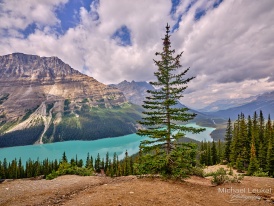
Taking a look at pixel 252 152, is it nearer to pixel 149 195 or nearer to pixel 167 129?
pixel 167 129

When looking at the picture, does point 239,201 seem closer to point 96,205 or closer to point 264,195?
point 264,195

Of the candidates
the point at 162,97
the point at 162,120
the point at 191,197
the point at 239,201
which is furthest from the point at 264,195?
the point at 162,97

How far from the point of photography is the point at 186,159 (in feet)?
57.9

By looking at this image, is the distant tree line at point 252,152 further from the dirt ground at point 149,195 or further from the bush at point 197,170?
the dirt ground at point 149,195

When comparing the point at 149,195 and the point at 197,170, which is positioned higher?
the point at 149,195

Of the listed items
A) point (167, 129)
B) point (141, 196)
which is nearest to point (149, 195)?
point (141, 196)

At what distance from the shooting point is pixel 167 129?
63.5 ft

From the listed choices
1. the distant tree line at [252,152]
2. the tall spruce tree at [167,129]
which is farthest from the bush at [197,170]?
the distant tree line at [252,152]

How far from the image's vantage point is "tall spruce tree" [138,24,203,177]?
17.8m

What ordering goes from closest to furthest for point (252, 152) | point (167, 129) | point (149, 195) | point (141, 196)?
point (141, 196) < point (149, 195) < point (167, 129) < point (252, 152)

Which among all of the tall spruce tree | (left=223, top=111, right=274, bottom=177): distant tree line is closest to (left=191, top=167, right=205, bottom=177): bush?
the tall spruce tree

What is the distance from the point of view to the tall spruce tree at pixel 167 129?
1775 centimetres

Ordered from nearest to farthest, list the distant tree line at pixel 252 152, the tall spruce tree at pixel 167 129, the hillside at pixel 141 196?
the hillside at pixel 141 196
the tall spruce tree at pixel 167 129
the distant tree line at pixel 252 152

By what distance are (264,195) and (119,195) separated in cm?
1035
